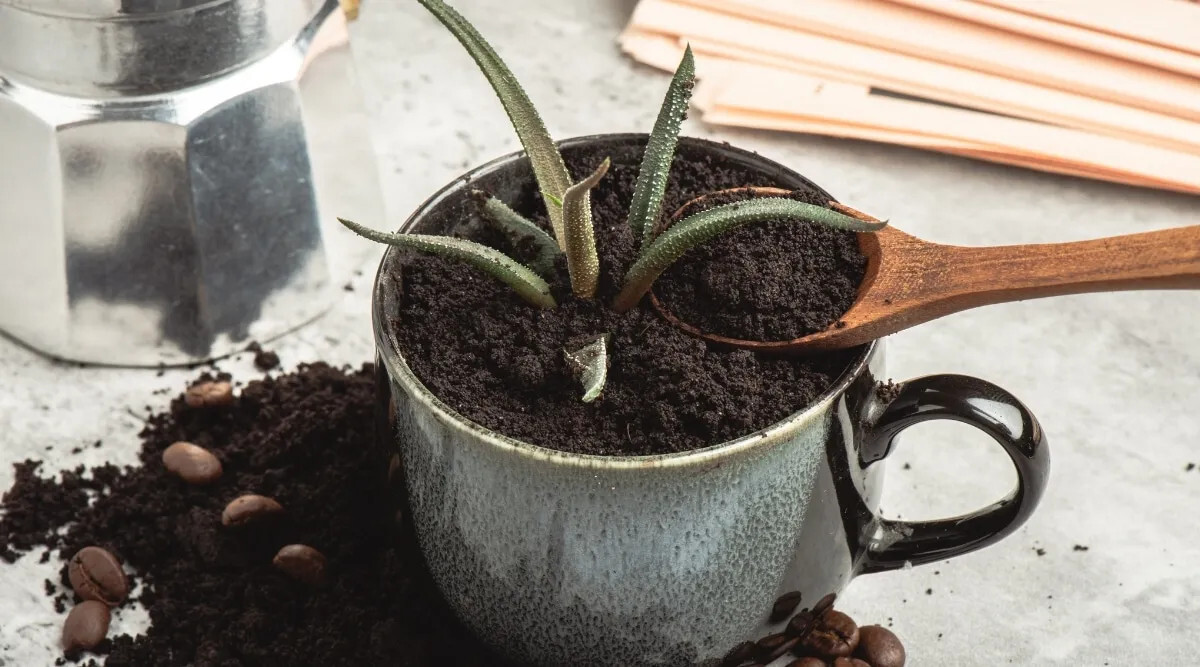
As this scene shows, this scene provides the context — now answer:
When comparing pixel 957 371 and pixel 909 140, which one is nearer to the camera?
pixel 957 371

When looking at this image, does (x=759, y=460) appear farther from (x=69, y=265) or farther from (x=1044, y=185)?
(x=1044, y=185)

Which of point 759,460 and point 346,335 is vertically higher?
point 759,460

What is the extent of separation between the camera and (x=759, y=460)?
64cm

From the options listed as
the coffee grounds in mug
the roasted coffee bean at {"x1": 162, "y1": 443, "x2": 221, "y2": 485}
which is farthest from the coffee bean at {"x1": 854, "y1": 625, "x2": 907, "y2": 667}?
the roasted coffee bean at {"x1": 162, "y1": 443, "x2": 221, "y2": 485}

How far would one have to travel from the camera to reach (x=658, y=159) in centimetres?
72

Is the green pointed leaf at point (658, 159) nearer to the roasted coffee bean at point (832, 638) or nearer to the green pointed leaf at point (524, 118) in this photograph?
the green pointed leaf at point (524, 118)

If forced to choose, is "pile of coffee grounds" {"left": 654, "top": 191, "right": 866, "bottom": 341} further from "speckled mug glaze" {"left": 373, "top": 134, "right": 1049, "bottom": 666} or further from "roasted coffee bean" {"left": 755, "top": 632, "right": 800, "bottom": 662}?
"roasted coffee bean" {"left": 755, "top": 632, "right": 800, "bottom": 662}

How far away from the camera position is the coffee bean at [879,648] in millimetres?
835

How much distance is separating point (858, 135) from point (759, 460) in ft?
2.53

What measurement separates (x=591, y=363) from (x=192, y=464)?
1.41 ft

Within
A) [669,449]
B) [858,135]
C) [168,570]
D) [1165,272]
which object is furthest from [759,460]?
[858,135]

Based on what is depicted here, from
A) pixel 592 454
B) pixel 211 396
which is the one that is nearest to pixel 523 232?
pixel 592 454

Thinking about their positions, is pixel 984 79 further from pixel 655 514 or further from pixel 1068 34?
pixel 655 514

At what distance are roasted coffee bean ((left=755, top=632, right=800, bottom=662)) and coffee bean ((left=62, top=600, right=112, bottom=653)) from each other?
444 millimetres
